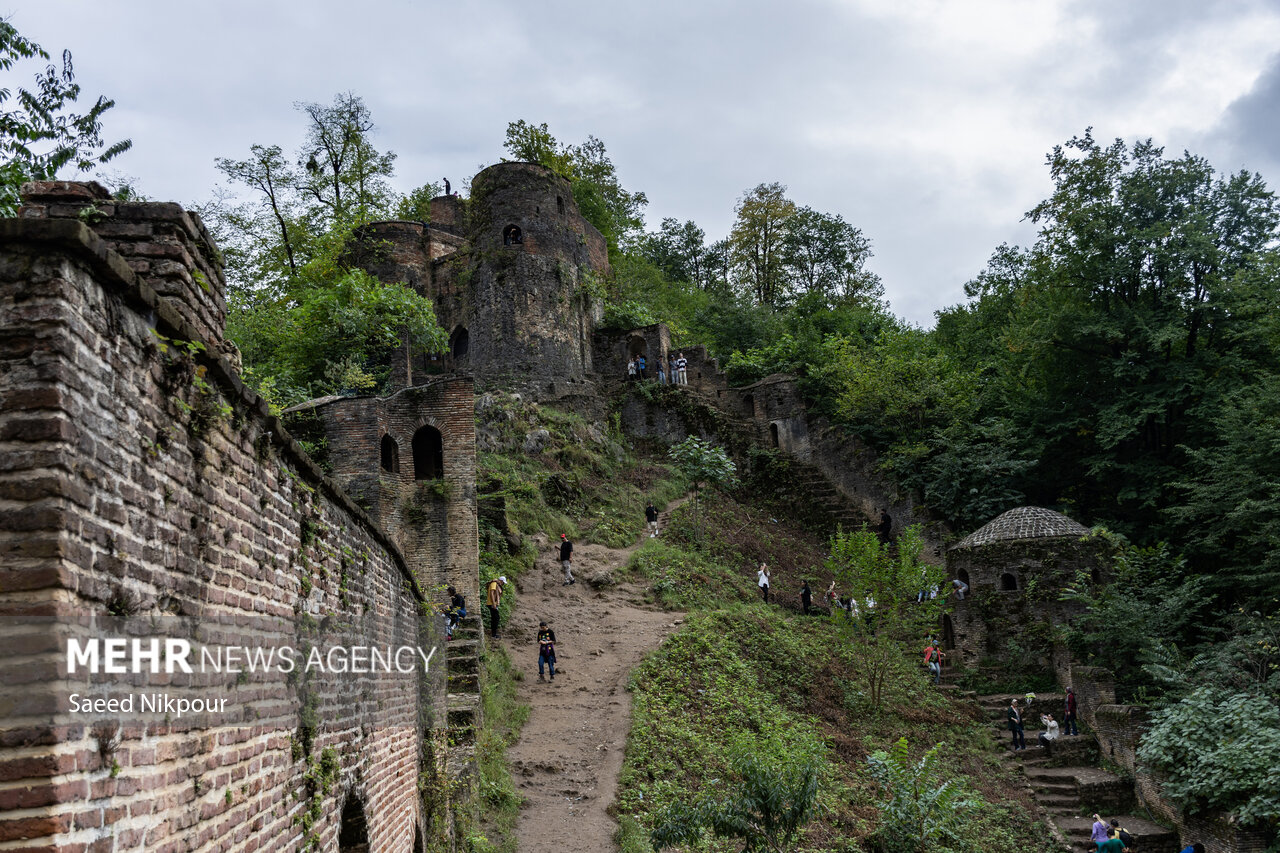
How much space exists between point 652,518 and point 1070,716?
1175cm

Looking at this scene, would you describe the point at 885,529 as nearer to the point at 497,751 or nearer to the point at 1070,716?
the point at 1070,716

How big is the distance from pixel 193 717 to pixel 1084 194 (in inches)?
1087

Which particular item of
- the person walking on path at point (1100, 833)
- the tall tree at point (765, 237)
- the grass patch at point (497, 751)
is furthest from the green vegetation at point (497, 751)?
the tall tree at point (765, 237)

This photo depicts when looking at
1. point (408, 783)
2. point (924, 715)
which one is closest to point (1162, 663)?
point (924, 715)

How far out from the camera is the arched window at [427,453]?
17.5 metres

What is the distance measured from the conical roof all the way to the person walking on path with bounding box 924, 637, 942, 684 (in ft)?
11.2

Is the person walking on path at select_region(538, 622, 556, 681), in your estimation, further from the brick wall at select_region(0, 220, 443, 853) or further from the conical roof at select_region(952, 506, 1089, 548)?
the conical roof at select_region(952, 506, 1089, 548)

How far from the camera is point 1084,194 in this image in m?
25.4

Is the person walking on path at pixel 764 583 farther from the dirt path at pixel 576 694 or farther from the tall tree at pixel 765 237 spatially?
the tall tree at pixel 765 237

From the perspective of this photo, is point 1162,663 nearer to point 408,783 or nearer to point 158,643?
point 408,783

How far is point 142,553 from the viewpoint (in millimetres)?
2938

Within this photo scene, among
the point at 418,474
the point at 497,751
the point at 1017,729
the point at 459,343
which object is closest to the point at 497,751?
the point at 497,751

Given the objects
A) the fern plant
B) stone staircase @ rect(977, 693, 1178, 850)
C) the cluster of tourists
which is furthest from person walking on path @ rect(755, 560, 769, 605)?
the cluster of tourists

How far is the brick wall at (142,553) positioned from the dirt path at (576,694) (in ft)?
23.1
